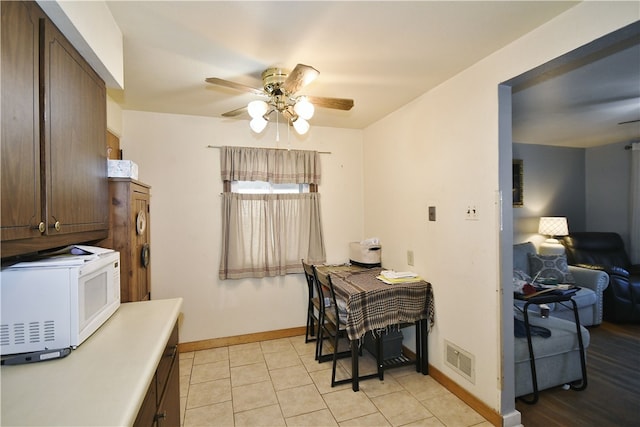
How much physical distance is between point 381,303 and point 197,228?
6.77 ft

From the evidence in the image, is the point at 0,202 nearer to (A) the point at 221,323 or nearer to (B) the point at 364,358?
(A) the point at 221,323

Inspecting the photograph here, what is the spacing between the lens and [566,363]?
2.37 metres

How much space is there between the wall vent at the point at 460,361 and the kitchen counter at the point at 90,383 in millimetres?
2086

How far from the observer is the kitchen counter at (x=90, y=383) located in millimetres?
827

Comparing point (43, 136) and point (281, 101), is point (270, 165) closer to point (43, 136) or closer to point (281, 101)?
point (281, 101)

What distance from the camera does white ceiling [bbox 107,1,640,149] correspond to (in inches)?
59.3

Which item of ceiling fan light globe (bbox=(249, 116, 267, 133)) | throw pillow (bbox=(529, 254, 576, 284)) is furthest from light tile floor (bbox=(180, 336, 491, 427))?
throw pillow (bbox=(529, 254, 576, 284))

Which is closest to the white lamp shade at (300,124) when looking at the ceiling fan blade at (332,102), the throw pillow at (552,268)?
the ceiling fan blade at (332,102)

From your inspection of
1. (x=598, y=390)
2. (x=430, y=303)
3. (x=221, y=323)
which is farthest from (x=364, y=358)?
(x=598, y=390)

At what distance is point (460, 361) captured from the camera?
2.30 meters

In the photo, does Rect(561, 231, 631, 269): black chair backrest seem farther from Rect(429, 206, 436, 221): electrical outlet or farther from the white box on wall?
the white box on wall

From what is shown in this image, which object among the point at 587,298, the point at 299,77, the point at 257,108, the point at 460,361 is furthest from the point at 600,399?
the point at 257,108

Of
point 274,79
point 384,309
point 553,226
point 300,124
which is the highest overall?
point 274,79

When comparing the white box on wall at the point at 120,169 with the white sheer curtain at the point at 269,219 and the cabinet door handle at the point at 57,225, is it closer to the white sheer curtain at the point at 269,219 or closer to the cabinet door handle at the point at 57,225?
the cabinet door handle at the point at 57,225
